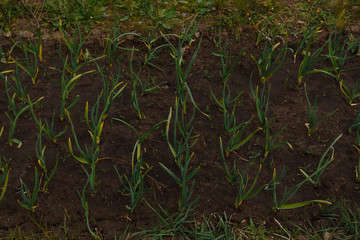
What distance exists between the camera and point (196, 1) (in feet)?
10.7

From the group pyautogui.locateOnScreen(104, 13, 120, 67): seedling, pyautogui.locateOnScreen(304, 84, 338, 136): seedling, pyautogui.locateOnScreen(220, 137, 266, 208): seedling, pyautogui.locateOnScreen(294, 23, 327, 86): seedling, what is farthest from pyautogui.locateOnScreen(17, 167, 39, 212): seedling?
pyautogui.locateOnScreen(294, 23, 327, 86): seedling

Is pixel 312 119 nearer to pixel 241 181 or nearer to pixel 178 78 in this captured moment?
pixel 241 181

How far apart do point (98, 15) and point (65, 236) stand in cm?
163

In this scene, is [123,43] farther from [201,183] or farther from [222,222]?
[222,222]

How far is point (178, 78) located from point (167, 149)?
405 mm

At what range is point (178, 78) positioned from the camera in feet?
8.30

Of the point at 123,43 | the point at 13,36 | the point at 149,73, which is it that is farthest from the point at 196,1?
the point at 13,36

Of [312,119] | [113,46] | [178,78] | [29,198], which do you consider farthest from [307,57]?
[29,198]

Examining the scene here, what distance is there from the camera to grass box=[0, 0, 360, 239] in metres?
2.13

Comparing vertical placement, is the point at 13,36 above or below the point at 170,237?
above

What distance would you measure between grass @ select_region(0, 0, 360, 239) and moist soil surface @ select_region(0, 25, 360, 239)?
0.03 meters

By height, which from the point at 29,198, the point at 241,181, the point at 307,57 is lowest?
the point at 29,198

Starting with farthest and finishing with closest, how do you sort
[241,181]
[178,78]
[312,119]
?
[178,78]
[312,119]
[241,181]

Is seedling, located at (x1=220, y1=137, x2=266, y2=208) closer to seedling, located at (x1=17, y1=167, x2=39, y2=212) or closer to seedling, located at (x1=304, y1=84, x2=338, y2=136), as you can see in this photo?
seedling, located at (x1=304, y1=84, x2=338, y2=136)
